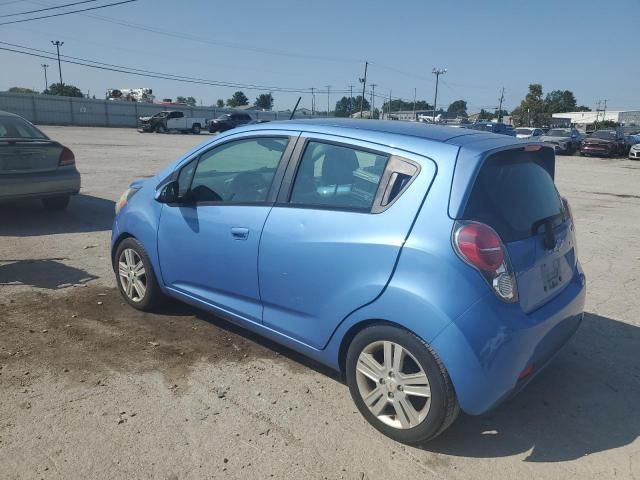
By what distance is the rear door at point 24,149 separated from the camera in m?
7.27

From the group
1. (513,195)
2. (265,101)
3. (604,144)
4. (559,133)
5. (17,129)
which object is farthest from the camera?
(265,101)

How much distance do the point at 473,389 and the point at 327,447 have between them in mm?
844

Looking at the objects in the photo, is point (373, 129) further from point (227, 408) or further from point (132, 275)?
point (132, 275)

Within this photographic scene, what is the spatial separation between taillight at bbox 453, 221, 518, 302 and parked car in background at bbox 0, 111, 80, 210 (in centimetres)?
684

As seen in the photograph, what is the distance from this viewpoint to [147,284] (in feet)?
14.4

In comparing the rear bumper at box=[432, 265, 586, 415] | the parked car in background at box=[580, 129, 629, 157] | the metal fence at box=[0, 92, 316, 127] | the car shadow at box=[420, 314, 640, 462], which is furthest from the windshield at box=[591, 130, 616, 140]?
the metal fence at box=[0, 92, 316, 127]

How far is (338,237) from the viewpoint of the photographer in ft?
9.76

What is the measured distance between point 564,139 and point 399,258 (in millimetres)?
34085

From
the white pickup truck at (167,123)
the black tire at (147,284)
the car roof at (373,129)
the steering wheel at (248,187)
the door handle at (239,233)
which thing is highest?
the car roof at (373,129)

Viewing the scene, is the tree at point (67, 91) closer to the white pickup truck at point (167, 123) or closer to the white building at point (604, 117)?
the white pickup truck at point (167, 123)

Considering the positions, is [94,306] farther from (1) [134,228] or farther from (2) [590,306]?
(2) [590,306]

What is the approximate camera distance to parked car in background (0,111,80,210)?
7281 millimetres

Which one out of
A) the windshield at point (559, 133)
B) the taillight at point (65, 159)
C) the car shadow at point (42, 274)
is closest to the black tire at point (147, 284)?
the car shadow at point (42, 274)

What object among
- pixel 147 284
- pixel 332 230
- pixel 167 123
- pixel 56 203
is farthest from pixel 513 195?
pixel 167 123
